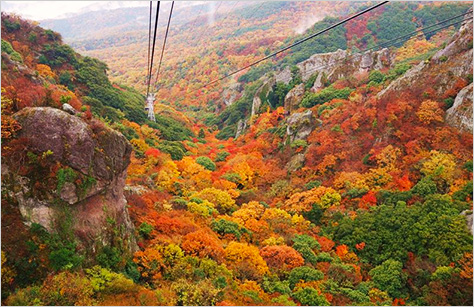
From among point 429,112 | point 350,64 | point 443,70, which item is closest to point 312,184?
point 429,112

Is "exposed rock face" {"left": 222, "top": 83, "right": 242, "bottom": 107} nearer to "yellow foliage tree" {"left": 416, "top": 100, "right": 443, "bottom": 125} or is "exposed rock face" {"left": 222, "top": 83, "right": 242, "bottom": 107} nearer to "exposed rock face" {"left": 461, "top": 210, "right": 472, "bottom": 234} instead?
"yellow foliage tree" {"left": 416, "top": 100, "right": 443, "bottom": 125}

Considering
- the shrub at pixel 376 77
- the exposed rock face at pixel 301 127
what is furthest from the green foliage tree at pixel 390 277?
the shrub at pixel 376 77

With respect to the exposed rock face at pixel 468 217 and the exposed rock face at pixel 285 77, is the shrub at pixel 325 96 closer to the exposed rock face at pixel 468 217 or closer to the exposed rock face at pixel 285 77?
the exposed rock face at pixel 285 77

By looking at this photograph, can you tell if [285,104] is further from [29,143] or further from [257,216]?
[29,143]

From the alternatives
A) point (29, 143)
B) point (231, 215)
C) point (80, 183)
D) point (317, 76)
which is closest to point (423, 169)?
point (231, 215)

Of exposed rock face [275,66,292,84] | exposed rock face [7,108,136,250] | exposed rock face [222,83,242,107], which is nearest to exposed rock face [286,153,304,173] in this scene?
exposed rock face [275,66,292,84]

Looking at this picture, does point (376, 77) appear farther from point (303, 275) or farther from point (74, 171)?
point (74, 171)
